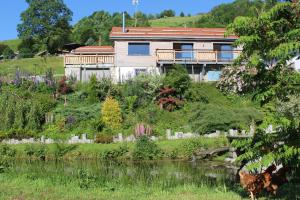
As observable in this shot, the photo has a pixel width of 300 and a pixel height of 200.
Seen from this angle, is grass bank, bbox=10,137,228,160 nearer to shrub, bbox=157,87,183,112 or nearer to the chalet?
shrub, bbox=157,87,183,112

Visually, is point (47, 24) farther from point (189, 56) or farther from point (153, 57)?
point (189, 56)

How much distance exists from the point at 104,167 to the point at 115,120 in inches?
343

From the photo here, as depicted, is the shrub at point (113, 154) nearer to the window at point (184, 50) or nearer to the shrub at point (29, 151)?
the shrub at point (29, 151)

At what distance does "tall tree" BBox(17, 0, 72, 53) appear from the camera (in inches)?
3201

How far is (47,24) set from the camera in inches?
3312

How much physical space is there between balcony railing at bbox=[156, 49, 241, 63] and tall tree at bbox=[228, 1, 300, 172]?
30.8 meters

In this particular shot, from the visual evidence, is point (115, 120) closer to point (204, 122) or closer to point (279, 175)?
point (204, 122)

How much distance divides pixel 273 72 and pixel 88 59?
1289 inches

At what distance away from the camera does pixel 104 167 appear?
21922mm

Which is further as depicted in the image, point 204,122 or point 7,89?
point 7,89

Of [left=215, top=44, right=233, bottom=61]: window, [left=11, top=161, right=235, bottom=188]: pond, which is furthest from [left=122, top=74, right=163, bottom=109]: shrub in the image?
[left=11, top=161, right=235, bottom=188]: pond

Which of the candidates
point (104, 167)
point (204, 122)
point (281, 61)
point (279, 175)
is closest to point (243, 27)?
point (281, 61)

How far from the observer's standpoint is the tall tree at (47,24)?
267 ft

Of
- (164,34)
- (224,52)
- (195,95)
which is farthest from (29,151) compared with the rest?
(224,52)
